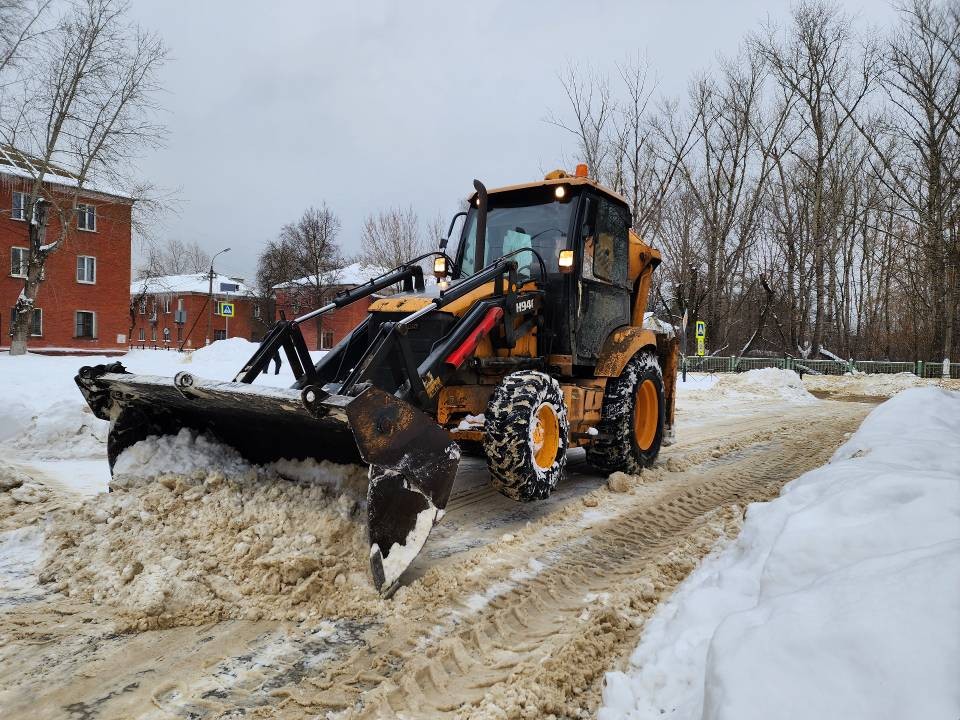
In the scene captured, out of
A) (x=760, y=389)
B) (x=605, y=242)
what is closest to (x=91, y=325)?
(x=760, y=389)

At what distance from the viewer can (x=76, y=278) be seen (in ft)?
106

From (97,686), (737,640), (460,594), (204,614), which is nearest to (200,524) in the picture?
(204,614)

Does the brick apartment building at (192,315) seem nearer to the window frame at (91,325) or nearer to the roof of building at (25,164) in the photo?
the window frame at (91,325)

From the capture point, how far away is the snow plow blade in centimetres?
327

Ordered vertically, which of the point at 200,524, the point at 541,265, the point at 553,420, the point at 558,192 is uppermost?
the point at 558,192

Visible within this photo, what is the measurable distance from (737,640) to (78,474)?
5.81 meters

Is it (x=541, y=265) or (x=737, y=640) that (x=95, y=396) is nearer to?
(x=541, y=265)

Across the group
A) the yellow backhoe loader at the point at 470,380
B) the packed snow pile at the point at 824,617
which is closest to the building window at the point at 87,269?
the yellow backhoe loader at the point at 470,380

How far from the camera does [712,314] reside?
31.1 metres

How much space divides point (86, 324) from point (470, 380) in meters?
34.3

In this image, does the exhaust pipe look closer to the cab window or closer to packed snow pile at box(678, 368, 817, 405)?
the cab window

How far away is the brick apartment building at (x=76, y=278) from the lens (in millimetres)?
29812

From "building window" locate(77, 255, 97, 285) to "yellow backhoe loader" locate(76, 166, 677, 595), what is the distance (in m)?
33.1

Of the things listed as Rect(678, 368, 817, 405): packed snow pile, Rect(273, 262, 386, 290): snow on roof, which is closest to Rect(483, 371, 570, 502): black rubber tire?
Rect(678, 368, 817, 405): packed snow pile
